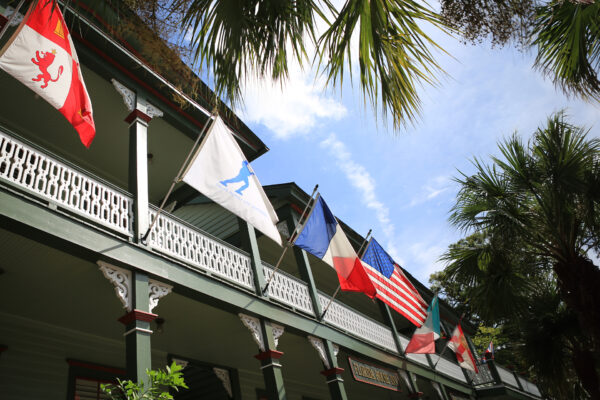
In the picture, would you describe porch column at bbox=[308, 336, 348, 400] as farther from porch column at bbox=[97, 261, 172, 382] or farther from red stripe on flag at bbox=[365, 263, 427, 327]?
porch column at bbox=[97, 261, 172, 382]

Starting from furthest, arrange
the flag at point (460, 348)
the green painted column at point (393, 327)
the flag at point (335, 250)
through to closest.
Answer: the flag at point (460, 348), the green painted column at point (393, 327), the flag at point (335, 250)

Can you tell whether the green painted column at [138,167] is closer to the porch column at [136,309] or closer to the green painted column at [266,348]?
the porch column at [136,309]

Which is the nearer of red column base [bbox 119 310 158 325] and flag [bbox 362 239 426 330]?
red column base [bbox 119 310 158 325]

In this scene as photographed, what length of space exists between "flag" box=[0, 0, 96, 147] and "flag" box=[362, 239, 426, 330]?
7288 mm

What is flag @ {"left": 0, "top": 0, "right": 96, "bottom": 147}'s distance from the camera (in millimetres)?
4777

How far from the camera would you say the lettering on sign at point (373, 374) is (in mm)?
10794

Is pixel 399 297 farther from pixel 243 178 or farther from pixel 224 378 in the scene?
pixel 243 178

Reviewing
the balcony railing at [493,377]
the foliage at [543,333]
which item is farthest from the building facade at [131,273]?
the balcony railing at [493,377]

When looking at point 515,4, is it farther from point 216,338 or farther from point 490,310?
point 490,310

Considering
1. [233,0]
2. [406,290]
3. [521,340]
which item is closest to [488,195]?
[406,290]

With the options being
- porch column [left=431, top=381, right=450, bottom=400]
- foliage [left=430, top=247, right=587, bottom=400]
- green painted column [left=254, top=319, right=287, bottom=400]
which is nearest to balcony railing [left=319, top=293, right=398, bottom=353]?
green painted column [left=254, top=319, right=287, bottom=400]

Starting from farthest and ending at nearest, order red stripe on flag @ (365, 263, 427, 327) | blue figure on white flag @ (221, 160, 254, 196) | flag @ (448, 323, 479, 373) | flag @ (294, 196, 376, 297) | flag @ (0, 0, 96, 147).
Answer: flag @ (448, 323, 479, 373) < red stripe on flag @ (365, 263, 427, 327) < flag @ (294, 196, 376, 297) < blue figure on white flag @ (221, 160, 254, 196) < flag @ (0, 0, 96, 147)

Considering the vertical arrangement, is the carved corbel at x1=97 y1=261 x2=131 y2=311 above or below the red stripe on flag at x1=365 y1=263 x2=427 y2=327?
below

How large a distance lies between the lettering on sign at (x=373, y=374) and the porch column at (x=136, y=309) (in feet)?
18.9
